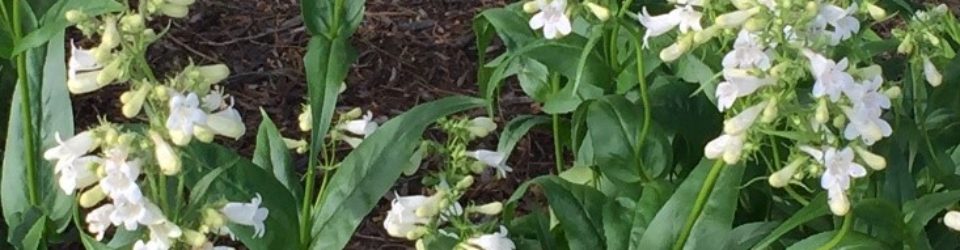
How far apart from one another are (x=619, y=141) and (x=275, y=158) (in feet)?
2.28

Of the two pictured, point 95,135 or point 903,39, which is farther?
point 903,39

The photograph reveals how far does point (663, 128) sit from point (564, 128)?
23.4 inches

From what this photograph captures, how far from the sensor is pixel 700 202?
92.9 inches


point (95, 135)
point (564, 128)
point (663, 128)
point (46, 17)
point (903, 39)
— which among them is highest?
point (95, 135)

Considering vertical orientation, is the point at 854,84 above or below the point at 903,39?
above

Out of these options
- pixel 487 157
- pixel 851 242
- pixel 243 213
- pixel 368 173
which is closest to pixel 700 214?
pixel 851 242

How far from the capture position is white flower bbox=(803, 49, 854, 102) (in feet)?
6.79

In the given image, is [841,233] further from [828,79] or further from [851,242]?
[828,79]

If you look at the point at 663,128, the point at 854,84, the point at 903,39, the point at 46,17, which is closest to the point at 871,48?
the point at 903,39

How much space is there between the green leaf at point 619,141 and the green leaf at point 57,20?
1.02 meters

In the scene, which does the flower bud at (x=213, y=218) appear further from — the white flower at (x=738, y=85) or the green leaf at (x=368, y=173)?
the white flower at (x=738, y=85)

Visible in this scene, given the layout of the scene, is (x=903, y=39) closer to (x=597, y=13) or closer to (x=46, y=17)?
→ (x=597, y=13)

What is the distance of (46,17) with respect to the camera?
104 inches

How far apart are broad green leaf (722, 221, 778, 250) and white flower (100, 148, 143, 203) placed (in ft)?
3.90
